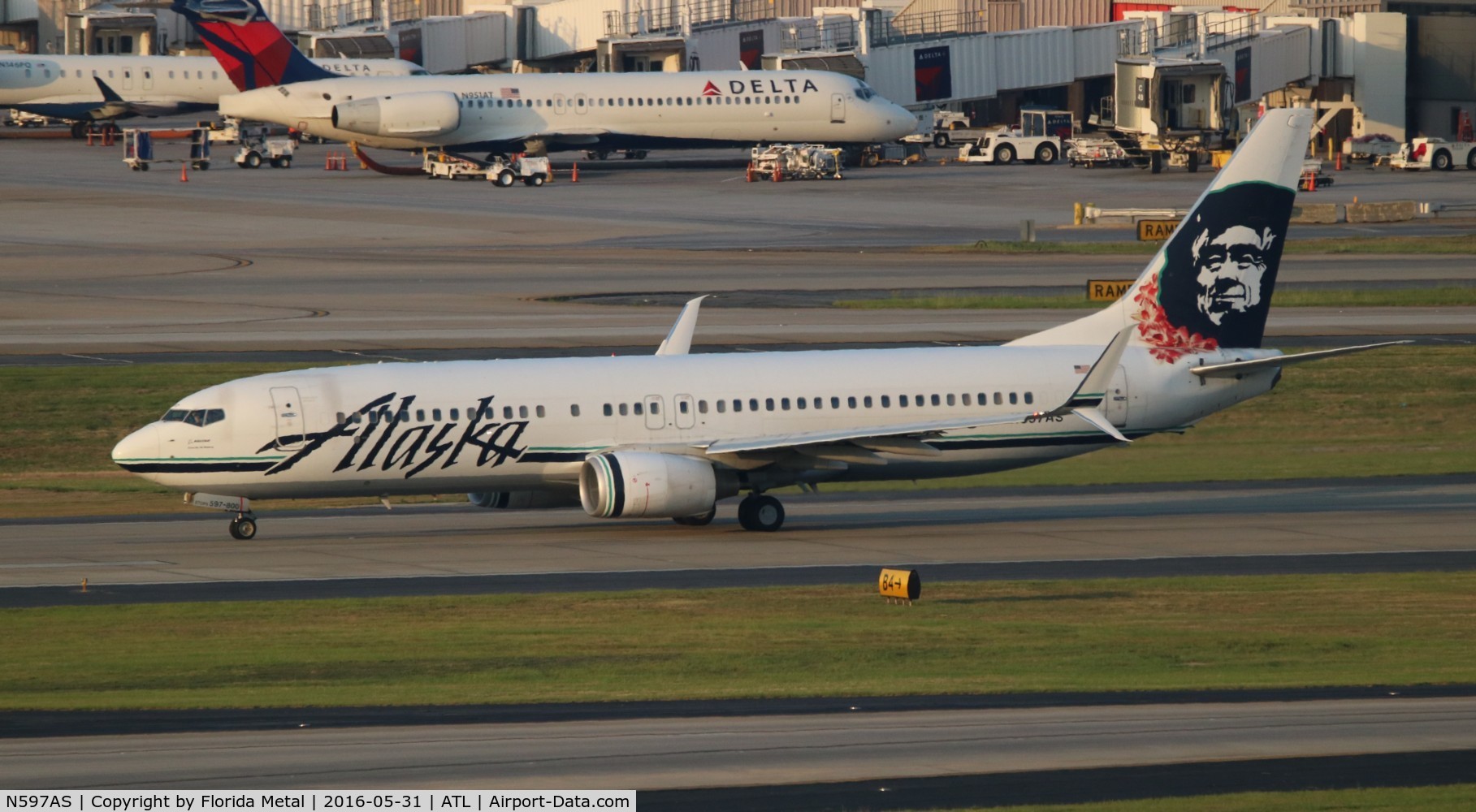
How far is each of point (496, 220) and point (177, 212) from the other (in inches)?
662

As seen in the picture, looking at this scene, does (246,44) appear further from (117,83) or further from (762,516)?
(762,516)

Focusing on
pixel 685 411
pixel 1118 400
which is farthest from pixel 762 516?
pixel 1118 400

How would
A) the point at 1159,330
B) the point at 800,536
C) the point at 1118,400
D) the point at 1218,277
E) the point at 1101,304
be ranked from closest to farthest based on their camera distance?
the point at 800,536 → the point at 1118,400 → the point at 1159,330 → the point at 1218,277 → the point at 1101,304

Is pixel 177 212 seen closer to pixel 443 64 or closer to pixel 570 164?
pixel 570 164

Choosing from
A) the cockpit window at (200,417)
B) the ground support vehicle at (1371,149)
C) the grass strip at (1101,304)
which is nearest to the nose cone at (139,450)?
the cockpit window at (200,417)

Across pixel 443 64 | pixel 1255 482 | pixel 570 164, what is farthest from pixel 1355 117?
pixel 1255 482

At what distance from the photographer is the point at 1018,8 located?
174750mm

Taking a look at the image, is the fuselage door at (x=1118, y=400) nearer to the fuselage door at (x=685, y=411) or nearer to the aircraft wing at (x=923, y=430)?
the aircraft wing at (x=923, y=430)

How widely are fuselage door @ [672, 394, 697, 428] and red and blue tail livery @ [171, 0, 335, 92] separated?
285 ft

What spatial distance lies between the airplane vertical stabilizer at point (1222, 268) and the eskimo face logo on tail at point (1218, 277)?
0.02 metres

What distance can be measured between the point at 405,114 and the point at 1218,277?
83.2 meters

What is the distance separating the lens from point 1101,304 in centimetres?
7675

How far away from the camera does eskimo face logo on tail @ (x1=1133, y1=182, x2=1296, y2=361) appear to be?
46844 millimetres

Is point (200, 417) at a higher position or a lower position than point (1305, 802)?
higher
